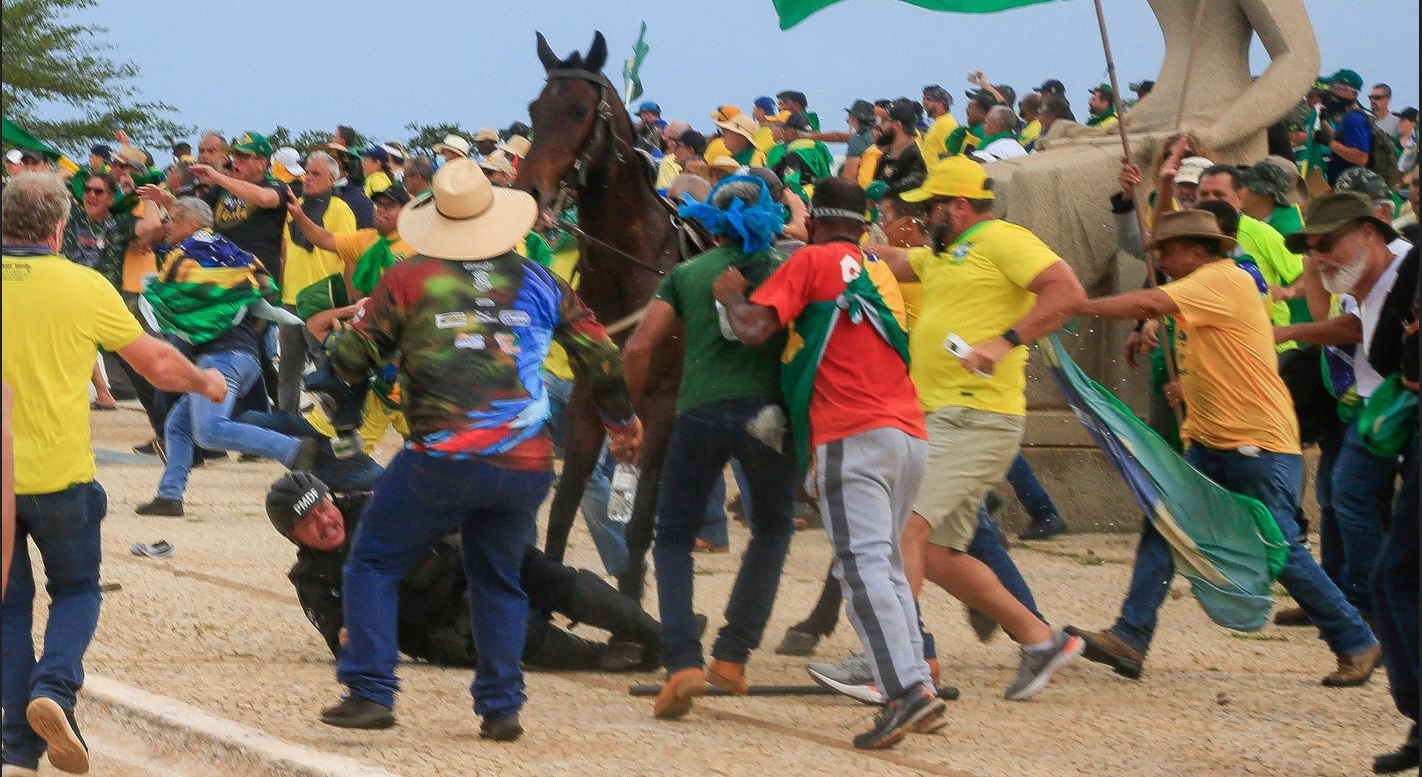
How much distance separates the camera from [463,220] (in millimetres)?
5918

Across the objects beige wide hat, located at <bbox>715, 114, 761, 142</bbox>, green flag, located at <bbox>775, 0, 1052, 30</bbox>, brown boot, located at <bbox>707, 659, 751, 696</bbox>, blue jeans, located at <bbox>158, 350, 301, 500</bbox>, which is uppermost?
green flag, located at <bbox>775, 0, 1052, 30</bbox>

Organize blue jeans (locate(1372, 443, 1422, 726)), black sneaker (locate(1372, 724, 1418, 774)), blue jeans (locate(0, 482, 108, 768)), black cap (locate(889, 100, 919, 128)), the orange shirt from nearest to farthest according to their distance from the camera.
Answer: blue jeans (locate(1372, 443, 1422, 726)) < black sneaker (locate(1372, 724, 1418, 774)) < blue jeans (locate(0, 482, 108, 768)) < the orange shirt < black cap (locate(889, 100, 919, 128))

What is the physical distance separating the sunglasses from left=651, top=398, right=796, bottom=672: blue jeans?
1807mm

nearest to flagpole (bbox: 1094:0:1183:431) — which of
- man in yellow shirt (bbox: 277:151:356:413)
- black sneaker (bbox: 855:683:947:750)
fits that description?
black sneaker (bbox: 855:683:947:750)

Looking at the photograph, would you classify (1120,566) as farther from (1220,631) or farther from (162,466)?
(162,466)

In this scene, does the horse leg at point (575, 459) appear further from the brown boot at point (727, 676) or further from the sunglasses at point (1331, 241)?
the sunglasses at point (1331, 241)

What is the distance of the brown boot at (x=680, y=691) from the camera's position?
20.1 ft

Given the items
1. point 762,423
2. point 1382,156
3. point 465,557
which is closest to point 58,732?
point 465,557

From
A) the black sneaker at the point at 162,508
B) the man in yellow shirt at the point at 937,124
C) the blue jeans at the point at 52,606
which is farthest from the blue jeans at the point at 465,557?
the man in yellow shirt at the point at 937,124

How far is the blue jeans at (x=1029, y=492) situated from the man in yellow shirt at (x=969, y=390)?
392 cm

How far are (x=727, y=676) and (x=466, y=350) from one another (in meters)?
1.59

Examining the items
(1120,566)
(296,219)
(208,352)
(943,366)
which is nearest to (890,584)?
(943,366)

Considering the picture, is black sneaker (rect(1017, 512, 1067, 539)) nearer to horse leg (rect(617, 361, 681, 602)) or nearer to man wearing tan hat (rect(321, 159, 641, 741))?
horse leg (rect(617, 361, 681, 602))

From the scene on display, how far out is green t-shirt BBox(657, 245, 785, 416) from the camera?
20.6ft
